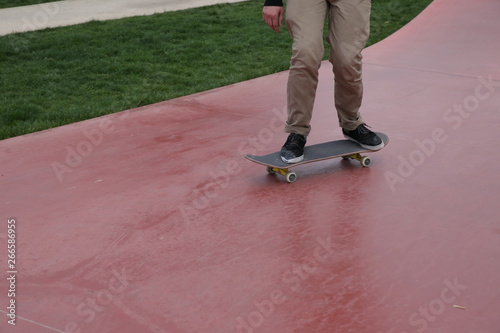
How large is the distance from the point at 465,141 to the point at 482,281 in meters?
2.25

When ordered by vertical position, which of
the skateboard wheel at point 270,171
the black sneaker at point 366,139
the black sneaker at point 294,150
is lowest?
the skateboard wheel at point 270,171

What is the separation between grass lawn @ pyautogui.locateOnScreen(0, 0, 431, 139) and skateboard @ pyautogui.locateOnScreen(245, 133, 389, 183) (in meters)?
2.25

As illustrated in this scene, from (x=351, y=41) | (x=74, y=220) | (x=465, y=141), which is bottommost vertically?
(x=465, y=141)

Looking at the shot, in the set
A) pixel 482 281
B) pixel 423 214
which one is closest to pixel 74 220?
pixel 423 214

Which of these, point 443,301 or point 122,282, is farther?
point 122,282

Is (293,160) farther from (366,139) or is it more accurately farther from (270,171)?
(366,139)

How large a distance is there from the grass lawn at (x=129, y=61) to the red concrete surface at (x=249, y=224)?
0.67 m

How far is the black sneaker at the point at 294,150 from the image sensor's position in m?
4.68

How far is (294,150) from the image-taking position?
15.5 ft

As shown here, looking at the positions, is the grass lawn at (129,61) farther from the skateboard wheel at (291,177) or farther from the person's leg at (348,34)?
the person's leg at (348,34)

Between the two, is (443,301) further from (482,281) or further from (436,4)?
(436,4)

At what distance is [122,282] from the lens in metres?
3.42

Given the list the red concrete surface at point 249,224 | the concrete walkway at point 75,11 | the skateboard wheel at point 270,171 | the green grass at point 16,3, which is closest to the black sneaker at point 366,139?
the red concrete surface at point 249,224

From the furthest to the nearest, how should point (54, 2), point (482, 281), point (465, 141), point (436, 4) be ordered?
point (54, 2)
point (436, 4)
point (465, 141)
point (482, 281)
